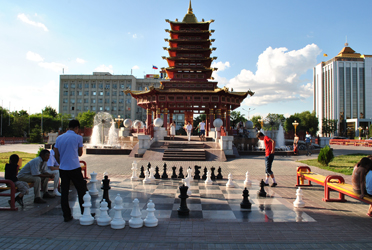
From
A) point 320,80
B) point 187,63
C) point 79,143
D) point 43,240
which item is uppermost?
point 320,80

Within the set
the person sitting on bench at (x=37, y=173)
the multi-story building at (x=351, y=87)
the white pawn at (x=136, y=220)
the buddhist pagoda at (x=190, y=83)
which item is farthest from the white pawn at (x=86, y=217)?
the multi-story building at (x=351, y=87)

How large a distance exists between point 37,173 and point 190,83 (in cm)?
2154

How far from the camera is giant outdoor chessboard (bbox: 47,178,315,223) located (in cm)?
535

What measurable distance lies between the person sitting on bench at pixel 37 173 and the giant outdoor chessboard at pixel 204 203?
0.83 m

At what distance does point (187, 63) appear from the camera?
2816 centimetres

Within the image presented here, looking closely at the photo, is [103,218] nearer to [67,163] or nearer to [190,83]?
[67,163]

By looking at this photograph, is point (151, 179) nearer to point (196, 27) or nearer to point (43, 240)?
point (43, 240)

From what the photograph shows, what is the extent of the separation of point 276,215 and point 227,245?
1982 millimetres

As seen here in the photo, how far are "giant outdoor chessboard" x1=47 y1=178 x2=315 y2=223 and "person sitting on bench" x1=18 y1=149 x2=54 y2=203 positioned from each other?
834mm

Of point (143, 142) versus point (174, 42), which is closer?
point (143, 142)

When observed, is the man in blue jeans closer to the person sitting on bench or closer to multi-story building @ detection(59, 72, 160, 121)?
the person sitting on bench

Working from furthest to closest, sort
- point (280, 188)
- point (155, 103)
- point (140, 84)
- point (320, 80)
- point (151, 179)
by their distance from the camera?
point (320, 80) < point (140, 84) < point (155, 103) < point (151, 179) < point (280, 188)

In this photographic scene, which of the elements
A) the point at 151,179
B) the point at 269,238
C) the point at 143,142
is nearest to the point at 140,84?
the point at 143,142

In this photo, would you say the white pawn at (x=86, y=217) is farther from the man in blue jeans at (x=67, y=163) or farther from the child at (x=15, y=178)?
the child at (x=15, y=178)
